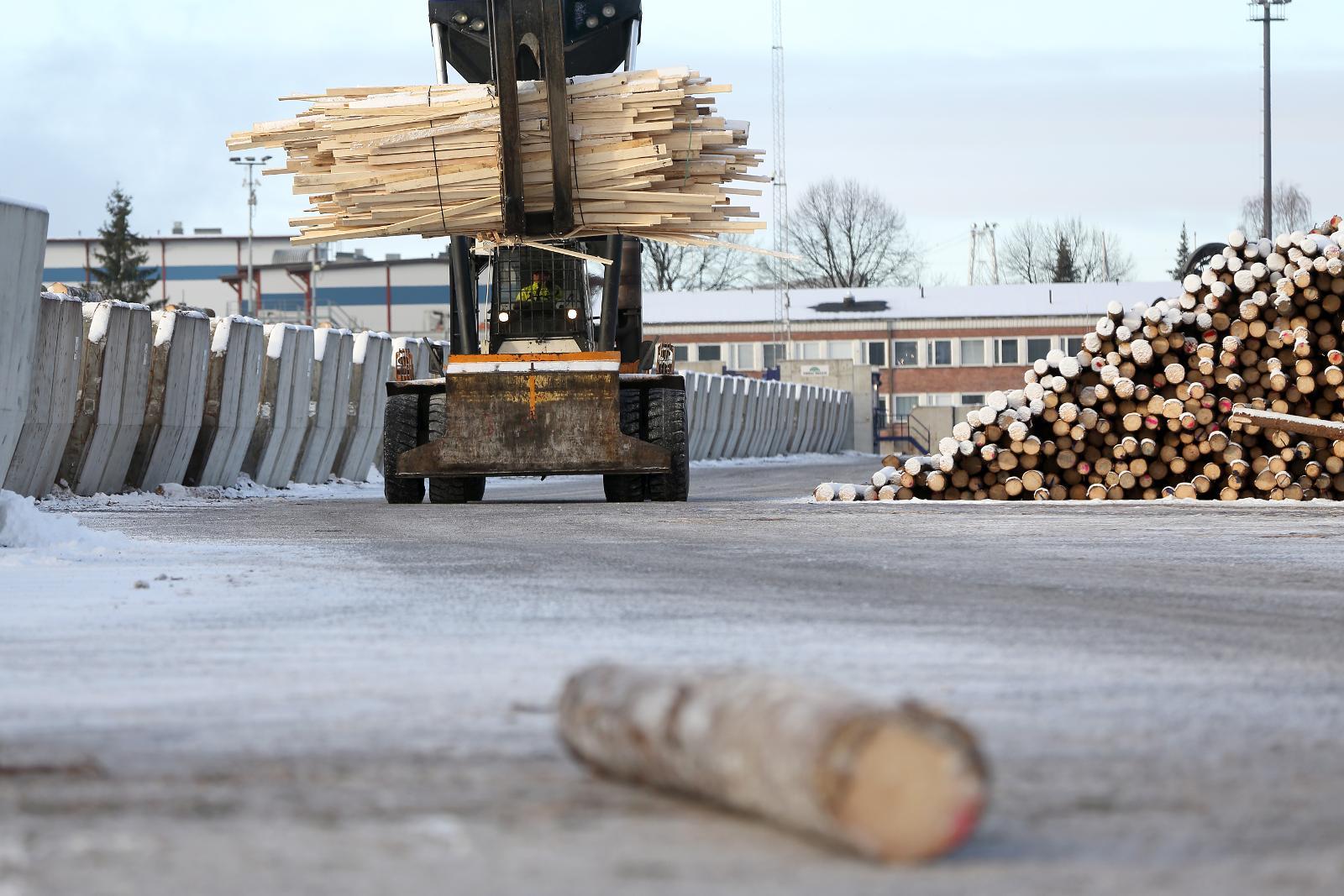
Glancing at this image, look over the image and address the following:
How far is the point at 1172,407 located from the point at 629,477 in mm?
5162

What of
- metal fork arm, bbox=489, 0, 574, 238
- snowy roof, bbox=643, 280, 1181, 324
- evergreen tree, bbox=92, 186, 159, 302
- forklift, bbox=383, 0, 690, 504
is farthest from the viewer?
evergreen tree, bbox=92, 186, 159, 302

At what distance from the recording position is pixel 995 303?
309 feet

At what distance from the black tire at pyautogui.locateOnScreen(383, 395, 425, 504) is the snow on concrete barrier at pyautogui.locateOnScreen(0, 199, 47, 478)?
5.90 m

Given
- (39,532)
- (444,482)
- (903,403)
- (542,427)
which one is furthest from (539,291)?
(903,403)

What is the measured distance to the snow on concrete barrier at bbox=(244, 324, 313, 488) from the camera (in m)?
22.7

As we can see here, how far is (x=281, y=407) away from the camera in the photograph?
23.1 meters

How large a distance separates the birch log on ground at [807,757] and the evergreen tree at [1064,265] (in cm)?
11883

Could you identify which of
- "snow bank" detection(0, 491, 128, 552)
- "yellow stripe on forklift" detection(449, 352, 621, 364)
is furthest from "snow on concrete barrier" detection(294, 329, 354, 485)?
"snow bank" detection(0, 491, 128, 552)

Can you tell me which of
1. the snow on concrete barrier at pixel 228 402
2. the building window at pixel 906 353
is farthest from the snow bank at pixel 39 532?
the building window at pixel 906 353

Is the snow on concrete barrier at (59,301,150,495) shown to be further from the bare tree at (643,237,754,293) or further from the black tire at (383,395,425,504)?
the bare tree at (643,237,754,293)

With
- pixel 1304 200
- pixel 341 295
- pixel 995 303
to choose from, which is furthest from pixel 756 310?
pixel 1304 200

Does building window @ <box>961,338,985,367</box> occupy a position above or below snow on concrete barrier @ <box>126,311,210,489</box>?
above

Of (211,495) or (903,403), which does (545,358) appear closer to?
(211,495)

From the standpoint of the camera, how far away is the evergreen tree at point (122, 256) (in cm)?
9944
